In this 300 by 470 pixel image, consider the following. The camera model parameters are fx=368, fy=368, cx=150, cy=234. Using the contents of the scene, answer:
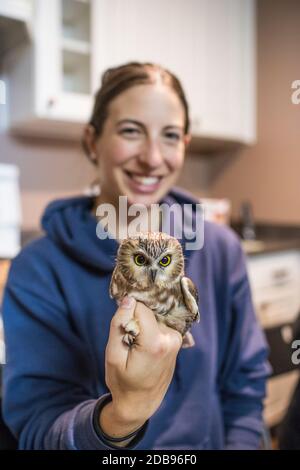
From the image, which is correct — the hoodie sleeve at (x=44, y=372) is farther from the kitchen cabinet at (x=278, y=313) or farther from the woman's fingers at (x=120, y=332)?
the kitchen cabinet at (x=278, y=313)

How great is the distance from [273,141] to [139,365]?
0.35m

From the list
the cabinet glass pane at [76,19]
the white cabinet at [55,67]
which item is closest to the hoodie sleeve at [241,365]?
the white cabinet at [55,67]

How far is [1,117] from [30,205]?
0.58 feet

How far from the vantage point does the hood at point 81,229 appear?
30cm

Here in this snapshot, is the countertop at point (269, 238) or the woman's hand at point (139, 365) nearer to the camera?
the woman's hand at point (139, 365)

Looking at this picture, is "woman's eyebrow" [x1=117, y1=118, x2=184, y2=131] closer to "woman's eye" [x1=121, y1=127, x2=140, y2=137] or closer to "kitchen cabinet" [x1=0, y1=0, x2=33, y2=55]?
"woman's eye" [x1=121, y1=127, x2=140, y2=137]

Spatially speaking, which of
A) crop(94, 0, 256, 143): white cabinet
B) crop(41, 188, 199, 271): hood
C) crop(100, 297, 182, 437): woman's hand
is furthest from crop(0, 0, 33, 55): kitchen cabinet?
crop(100, 297, 182, 437): woman's hand

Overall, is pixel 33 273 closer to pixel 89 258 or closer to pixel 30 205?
pixel 89 258

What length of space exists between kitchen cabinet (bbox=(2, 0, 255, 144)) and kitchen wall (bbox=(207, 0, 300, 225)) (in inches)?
0.8

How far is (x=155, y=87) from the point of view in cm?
26

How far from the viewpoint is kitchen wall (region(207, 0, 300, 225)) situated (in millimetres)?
345

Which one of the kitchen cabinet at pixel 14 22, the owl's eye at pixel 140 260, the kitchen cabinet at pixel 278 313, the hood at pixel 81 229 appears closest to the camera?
the owl's eye at pixel 140 260
